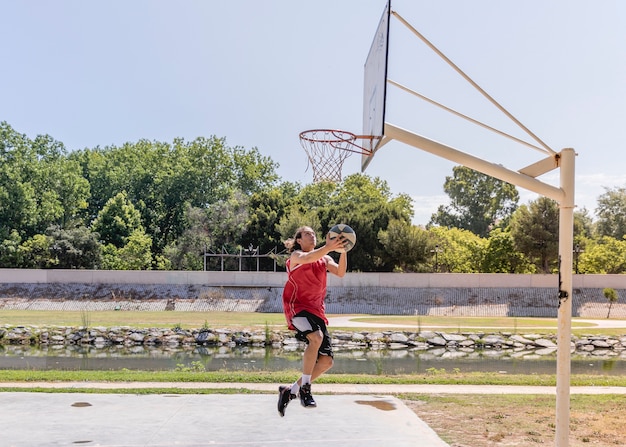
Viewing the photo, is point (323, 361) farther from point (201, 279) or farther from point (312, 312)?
point (201, 279)

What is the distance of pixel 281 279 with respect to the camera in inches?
2186

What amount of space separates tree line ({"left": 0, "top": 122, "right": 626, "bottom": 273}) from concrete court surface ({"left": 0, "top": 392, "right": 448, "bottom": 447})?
4917 centimetres

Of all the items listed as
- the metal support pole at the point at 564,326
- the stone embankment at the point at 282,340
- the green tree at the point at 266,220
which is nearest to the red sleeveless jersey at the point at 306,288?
A: the metal support pole at the point at 564,326

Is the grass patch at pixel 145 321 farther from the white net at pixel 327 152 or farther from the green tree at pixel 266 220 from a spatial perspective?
the green tree at pixel 266 220

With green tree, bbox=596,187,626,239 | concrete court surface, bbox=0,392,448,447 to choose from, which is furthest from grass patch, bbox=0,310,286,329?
green tree, bbox=596,187,626,239

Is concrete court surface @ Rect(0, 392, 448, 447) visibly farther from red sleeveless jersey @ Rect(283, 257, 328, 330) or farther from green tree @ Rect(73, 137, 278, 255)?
green tree @ Rect(73, 137, 278, 255)

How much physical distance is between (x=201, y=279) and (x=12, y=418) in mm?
44695

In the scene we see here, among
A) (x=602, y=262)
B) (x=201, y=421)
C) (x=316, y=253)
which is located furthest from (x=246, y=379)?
(x=602, y=262)

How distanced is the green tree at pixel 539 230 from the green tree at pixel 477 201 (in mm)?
58167

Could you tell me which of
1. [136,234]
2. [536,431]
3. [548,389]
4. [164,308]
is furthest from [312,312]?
[136,234]

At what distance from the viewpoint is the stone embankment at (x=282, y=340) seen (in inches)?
1242

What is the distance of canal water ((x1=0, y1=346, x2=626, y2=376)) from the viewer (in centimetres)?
2361

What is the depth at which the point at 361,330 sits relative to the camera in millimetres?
34438

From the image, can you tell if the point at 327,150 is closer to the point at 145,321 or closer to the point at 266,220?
the point at 145,321
